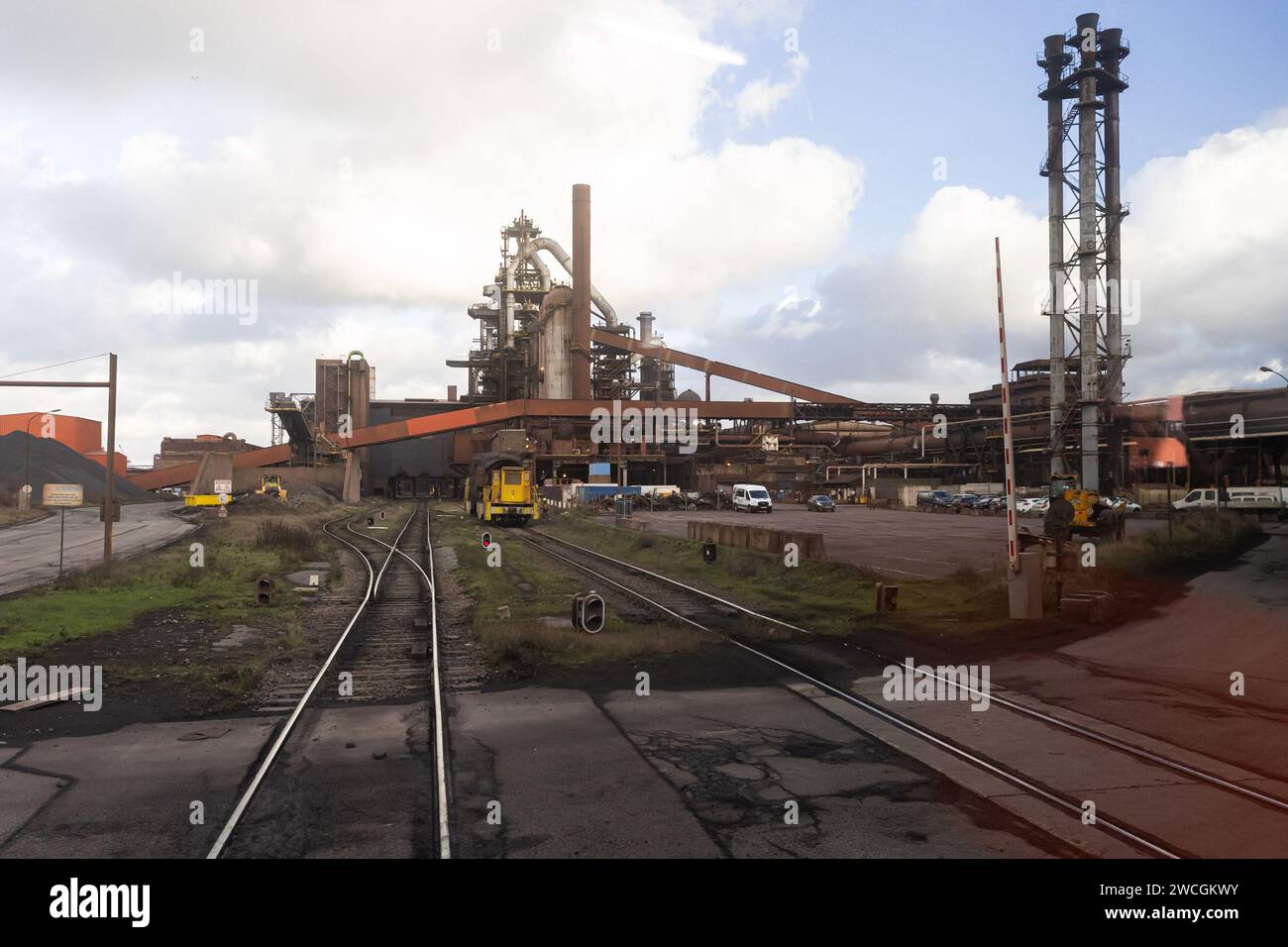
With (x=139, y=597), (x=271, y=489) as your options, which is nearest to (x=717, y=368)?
(x=271, y=489)

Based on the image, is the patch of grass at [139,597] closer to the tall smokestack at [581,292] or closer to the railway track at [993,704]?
the railway track at [993,704]

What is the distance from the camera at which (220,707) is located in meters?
10.0

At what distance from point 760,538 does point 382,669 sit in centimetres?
1637

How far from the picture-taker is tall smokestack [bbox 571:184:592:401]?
7738cm

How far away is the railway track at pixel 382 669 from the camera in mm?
6922

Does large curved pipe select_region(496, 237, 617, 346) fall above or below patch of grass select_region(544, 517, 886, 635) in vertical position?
above

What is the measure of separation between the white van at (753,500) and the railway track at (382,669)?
33842 millimetres

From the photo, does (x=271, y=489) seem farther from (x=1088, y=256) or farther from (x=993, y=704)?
(x=993, y=704)

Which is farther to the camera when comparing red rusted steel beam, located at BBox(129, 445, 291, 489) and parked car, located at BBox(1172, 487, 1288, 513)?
red rusted steel beam, located at BBox(129, 445, 291, 489)

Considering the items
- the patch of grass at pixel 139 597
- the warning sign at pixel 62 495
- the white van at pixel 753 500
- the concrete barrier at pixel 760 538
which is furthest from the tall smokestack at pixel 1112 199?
the warning sign at pixel 62 495

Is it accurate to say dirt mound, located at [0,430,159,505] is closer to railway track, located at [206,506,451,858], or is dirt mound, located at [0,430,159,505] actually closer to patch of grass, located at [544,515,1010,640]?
railway track, located at [206,506,451,858]

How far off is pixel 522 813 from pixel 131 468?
15814 centimetres

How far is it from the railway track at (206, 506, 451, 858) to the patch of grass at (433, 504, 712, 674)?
96cm

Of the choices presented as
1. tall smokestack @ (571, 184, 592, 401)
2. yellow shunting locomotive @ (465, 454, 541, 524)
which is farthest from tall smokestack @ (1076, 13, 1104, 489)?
tall smokestack @ (571, 184, 592, 401)
